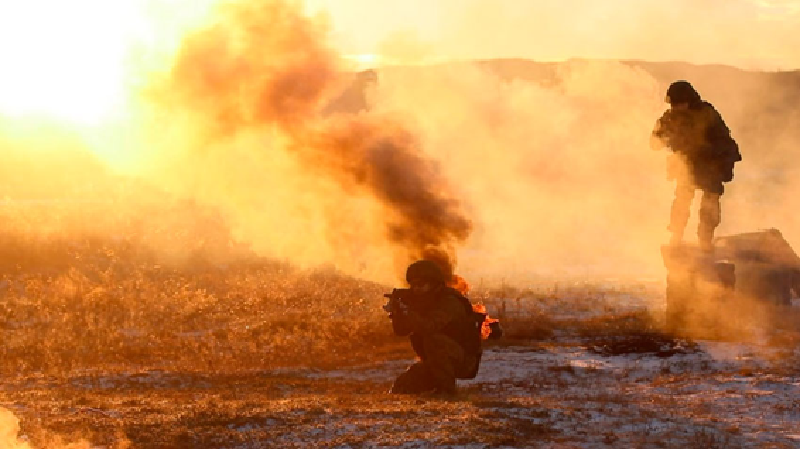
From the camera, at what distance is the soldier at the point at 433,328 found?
41.9 feet

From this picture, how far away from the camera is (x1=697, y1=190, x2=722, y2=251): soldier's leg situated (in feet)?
61.2

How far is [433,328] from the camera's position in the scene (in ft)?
41.7

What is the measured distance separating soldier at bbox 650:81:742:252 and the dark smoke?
434cm

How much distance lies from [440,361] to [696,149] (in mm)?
8106

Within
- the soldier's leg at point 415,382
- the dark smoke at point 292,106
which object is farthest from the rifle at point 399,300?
the dark smoke at point 292,106

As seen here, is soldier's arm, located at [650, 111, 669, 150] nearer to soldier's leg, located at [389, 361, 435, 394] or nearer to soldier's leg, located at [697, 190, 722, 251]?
soldier's leg, located at [697, 190, 722, 251]

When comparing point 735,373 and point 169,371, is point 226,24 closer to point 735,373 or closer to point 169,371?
point 169,371

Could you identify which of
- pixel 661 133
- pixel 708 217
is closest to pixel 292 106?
pixel 661 133

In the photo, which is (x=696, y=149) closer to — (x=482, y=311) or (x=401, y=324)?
(x=482, y=311)

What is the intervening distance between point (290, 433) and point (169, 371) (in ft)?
14.5

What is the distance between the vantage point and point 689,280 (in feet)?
59.9

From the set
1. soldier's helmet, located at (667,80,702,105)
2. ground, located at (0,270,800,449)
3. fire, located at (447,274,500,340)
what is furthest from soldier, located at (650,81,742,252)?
fire, located at (447,274,500,340)

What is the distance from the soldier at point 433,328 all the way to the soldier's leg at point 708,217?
6.99 m

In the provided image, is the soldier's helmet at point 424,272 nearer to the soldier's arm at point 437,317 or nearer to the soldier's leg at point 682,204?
the soldier's arm at point 437,317
